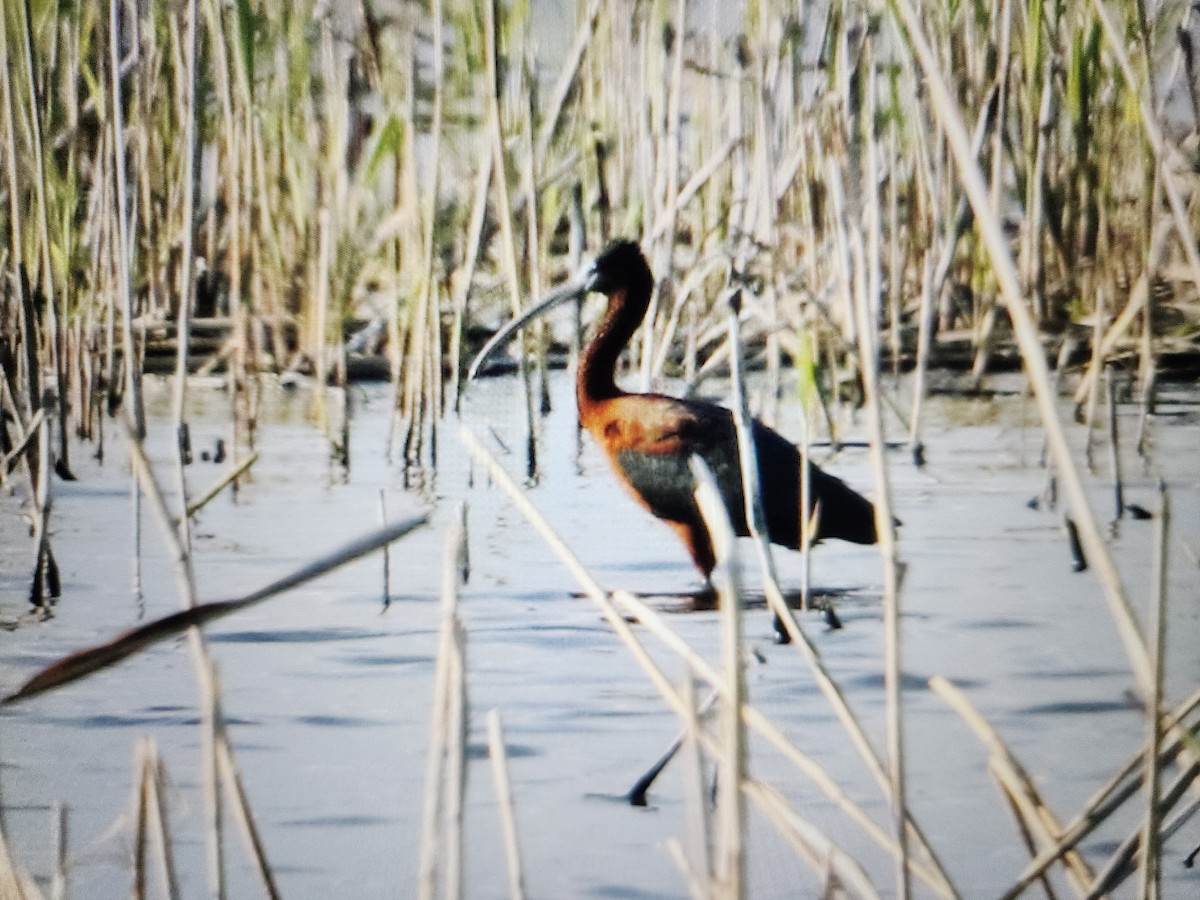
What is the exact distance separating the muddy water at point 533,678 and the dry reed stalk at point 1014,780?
0.19 m

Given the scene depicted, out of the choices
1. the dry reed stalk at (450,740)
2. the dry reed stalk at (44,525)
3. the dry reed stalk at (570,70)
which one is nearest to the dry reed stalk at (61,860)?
the dry reed stalk at (450,740)

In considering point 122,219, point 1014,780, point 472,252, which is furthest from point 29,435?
point 1014,780

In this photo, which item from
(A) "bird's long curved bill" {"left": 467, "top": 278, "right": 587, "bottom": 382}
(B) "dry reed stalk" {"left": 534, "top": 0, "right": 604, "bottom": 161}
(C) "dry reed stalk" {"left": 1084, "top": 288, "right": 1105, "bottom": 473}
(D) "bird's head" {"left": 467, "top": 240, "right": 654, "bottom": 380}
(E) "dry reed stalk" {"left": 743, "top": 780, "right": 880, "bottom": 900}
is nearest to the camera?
(E) "dry reed stalk" {"left": 743, "top": 780, "right": 880, "bottom": 900}

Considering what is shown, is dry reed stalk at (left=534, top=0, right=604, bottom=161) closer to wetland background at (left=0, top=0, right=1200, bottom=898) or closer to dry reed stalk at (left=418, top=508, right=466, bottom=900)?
wetland background at (left=0, top=0, right=1200, bottom=898)

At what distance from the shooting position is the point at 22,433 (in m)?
3.92

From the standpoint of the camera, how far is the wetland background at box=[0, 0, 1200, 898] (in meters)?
2.35

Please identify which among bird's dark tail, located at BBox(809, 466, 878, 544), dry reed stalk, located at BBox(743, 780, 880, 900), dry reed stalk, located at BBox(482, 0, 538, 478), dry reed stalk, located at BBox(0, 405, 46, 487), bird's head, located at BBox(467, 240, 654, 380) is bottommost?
bird's dark tail, located at BBox(809, 466, 878, 544)

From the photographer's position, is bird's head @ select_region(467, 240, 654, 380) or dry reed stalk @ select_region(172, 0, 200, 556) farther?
bird's head @ select_region(467, 240, 654, 380)

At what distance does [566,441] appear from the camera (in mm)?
6672

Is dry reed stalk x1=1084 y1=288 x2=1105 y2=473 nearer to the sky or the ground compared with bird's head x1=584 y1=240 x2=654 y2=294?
nearer to the ground

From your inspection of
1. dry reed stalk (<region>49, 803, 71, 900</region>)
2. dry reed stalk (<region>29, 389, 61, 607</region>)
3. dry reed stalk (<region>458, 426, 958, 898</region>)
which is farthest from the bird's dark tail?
dry reed stalk (<region>49, 803, 71, 900</region>)

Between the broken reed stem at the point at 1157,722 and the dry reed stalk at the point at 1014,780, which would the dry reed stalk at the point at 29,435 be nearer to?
the dry reed stalk at the point at 1014,780

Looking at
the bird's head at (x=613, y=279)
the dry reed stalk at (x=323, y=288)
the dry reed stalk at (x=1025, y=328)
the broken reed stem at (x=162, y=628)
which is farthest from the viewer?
the dry reed stalk at (x=323, y=288)

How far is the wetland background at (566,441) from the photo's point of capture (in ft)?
7.70
